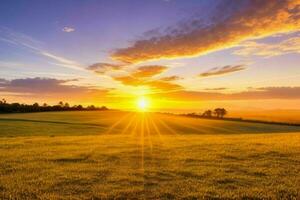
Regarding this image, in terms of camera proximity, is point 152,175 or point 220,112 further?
point 220,112

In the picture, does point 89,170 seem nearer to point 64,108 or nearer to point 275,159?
point 275,159

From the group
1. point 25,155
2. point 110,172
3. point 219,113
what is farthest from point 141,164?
point 219,113

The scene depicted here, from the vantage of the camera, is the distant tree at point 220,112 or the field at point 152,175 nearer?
the field at point 152,175

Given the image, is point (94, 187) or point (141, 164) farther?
point (141, 164)

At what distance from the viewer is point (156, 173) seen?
1756 centimetres

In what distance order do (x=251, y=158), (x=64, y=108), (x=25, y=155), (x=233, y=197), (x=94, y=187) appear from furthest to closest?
(x=64, y=108), (x=25, y=155), (x=251, y=158), (x=94, y=187), (x=233, y=197)

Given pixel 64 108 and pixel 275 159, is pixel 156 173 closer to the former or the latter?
pixel 275 159

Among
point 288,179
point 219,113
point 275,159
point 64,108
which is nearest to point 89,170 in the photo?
point 288,179

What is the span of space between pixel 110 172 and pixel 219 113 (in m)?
98.4

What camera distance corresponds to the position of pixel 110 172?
1805cm

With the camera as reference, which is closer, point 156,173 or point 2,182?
point 2,182

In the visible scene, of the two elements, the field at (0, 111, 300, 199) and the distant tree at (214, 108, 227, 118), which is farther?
the distant tree at (214, 108, 227, 118)

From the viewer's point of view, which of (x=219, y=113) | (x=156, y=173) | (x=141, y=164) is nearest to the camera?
(x=156, y=173)

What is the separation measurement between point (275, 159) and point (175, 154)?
672cm
